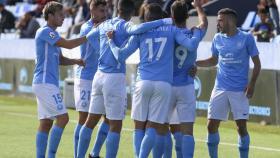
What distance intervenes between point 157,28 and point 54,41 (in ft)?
4.94

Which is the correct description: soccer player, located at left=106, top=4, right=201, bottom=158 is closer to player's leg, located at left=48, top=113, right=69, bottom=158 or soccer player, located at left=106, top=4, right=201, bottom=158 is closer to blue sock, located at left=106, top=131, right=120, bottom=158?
blue sock, located at left=106, top=131, right=120, bottom=158

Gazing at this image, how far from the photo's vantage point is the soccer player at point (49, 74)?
39.1ft

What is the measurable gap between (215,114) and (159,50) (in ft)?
5.84

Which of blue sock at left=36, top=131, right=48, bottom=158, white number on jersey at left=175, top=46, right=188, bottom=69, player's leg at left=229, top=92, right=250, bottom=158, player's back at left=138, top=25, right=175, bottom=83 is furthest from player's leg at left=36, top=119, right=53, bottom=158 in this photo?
player's leg at left=229, top=92, right=250, bottom=158

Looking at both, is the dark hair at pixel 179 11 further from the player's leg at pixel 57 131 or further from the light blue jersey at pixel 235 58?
the player's leg at pixel 57 131

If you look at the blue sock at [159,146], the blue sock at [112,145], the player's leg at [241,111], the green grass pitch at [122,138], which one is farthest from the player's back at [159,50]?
the green grass pitch at [122,138]

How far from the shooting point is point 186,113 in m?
11.7

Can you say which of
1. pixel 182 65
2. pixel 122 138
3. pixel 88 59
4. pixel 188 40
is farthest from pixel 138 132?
pixel 122 138

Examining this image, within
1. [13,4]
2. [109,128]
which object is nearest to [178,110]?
[109,128]

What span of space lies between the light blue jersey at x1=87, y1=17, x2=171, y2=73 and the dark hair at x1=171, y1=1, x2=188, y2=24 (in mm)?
560

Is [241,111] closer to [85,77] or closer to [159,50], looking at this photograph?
[159,50]

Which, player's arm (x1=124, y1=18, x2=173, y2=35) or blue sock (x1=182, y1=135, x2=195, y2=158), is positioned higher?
player's arm (x1=124, y1=18, x2=173, y2=35)

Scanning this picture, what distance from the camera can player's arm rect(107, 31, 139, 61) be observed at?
1131cm

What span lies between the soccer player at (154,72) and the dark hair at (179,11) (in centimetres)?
19
